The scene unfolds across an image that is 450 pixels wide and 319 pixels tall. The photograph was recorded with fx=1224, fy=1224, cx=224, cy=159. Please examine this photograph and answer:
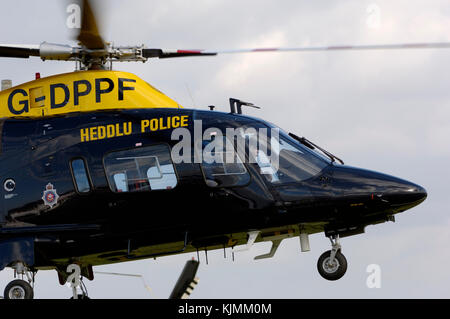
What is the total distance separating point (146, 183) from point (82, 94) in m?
2.46

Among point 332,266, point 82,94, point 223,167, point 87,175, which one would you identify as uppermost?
point 82,94

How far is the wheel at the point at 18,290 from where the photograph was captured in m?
23.1

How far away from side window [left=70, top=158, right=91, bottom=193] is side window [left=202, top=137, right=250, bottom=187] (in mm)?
2276

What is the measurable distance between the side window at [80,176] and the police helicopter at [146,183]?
2 centimetres

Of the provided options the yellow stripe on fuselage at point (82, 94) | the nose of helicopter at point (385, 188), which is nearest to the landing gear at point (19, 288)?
the yellow stripe on fuselage at point (82, 94)

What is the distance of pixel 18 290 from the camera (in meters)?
23.1

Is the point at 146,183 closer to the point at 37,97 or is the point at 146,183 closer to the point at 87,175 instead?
the point at 87,175
